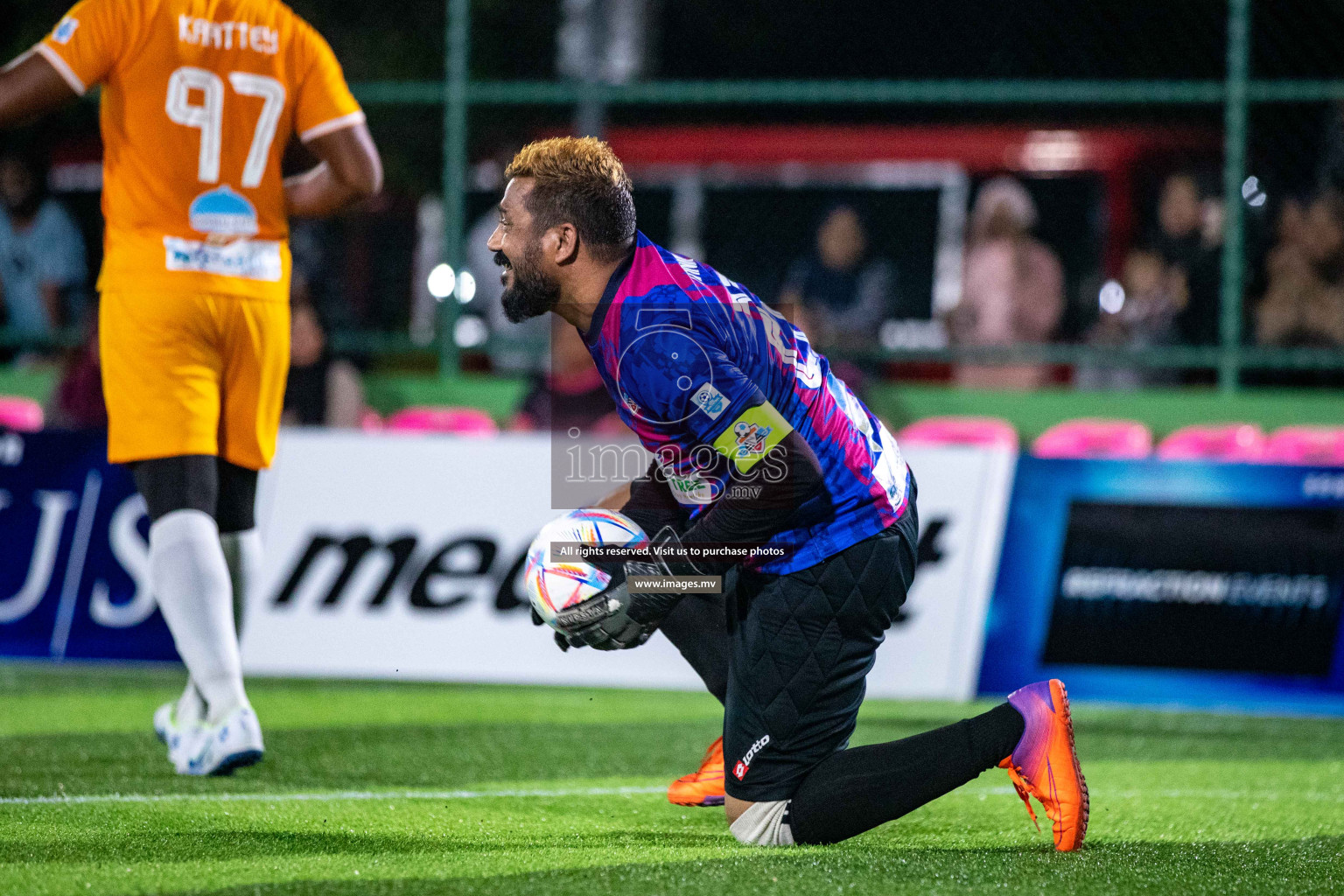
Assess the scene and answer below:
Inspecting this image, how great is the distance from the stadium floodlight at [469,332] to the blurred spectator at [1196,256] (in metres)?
3.96

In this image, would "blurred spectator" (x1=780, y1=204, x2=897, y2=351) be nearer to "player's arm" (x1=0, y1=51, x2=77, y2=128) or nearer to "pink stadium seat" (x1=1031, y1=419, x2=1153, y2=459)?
"pink stadium seat" (x1=1031, y1=419, x2=1153, y2=459)

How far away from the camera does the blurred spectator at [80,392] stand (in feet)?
29.9

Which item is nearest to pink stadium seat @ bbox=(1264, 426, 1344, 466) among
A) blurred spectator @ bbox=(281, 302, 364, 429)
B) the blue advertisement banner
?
blurred spectator @ bbox=(281, 302, 364, 429)

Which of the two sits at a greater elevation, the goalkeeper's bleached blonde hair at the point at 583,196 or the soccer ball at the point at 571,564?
the goalkeeper's bleached blonde hair at the point at 583,196

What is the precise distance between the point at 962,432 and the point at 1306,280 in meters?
2.06

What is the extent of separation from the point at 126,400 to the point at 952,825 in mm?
2614

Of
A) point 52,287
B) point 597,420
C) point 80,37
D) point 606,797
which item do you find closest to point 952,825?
point 606,797

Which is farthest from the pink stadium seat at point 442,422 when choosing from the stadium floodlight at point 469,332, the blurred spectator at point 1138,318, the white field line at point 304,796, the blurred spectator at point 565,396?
the white field line at point 304,796

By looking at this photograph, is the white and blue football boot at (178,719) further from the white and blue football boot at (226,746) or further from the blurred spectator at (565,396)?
the blurred spectator at (565,396)

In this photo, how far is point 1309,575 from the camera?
6.43 m

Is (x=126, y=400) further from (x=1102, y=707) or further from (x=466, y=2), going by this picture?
(x=466, y=2)

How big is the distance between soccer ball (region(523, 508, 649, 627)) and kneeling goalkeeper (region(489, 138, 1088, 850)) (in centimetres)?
5

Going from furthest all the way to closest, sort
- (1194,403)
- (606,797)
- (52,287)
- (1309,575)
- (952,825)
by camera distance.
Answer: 1. (52,287)
2. (1194,403)
3. (1309,575)
4. (606,797)
5. (952,825)

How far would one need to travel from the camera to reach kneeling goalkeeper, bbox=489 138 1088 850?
3377mm
